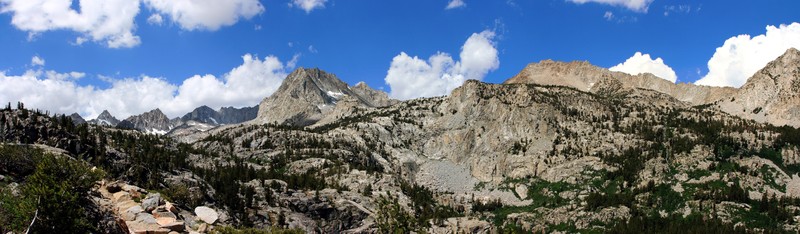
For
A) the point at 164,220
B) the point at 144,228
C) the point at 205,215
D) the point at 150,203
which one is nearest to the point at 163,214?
the point at 164,220

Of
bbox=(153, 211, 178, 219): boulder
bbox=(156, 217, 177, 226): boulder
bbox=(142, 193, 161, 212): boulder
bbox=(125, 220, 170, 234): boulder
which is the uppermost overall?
bbox=(142, 193, 161, 212): boulder

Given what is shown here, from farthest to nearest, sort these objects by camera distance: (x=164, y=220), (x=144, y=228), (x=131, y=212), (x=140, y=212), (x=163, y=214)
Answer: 1. (x=163, y=214)
2. (x=140, y=212)
3. (x=131, y=212)
4. (x=164, y=220)
5. (x=144, y=228)

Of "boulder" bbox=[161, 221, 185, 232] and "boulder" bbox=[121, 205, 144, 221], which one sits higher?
"boulder" bbox=[121, 205, 144, 221]

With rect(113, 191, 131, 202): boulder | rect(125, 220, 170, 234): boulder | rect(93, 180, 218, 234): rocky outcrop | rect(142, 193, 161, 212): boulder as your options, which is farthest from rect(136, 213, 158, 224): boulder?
rect(113, 191, 131, 202): boulder

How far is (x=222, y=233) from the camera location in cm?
6444

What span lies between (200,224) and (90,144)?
12684cm

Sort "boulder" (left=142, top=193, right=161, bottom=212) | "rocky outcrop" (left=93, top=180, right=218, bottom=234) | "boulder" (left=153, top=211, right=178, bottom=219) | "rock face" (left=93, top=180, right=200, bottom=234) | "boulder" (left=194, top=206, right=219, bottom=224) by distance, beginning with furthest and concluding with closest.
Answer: "boulder" (left=194, top=206, right=219, bottom=224) < "boulder" (left=142, top=193, right=161, bottom=212) < "boulder" (left=153, top=211, right=178, bottom=219) < "rocky outcrop" (left=93, top=180, right=218, bottom=234) < "rock face" (left=93, top=180, right=200, bottom=234)

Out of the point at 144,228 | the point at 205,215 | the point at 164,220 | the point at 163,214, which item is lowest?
the point at 144,228

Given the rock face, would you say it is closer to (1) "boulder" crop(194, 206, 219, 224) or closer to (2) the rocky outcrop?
(2) the rocky outcrop

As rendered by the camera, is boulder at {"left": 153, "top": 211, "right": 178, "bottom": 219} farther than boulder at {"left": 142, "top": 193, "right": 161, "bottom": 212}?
No

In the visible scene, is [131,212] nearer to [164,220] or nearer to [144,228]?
[164,220]

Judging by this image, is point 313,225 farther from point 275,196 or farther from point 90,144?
point 90,144

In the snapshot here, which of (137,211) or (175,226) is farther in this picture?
(137,211)

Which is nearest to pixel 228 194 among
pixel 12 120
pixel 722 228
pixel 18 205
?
pixel 12 120
